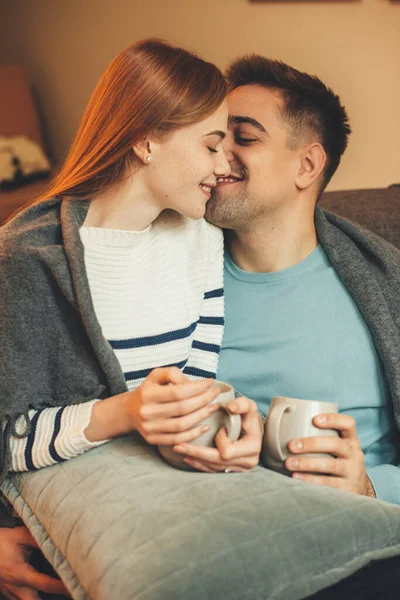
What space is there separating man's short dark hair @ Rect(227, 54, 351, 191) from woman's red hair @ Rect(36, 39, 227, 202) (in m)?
0.34

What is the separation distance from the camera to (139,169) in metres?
1.25

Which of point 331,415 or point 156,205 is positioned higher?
point 156,205

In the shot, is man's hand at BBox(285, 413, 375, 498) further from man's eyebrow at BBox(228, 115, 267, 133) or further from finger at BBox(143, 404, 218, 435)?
man's eyebrow at BBox(228, 115, 267, 133)

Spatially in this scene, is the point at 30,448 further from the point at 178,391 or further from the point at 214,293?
the point at 214,293

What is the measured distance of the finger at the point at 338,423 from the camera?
0.99 metres

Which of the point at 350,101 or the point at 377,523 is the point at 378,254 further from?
the point at 350,101

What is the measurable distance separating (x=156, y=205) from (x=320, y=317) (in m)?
0.43

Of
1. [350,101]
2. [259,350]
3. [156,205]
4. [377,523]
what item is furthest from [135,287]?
[350,101]

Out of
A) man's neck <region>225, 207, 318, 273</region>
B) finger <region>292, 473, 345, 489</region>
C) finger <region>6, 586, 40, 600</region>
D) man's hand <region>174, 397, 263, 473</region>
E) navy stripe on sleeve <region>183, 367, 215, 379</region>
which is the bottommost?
finger <region>6, 586, 40, 600</region>

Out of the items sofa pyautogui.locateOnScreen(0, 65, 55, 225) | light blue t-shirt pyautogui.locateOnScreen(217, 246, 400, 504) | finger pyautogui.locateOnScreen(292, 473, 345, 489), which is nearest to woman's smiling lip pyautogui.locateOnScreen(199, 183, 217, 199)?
light blue t-shirt pyautogui.locateOnScreen(217, 246, 400, 504)

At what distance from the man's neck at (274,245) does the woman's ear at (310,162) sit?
114 millimetres

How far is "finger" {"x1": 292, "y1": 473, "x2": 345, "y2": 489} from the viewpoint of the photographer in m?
1.04

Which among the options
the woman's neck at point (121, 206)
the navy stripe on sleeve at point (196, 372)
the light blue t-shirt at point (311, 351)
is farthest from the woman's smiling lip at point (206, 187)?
the navy stripe on sleeve at point (196, 372)

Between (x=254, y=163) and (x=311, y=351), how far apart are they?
0.45 meters
